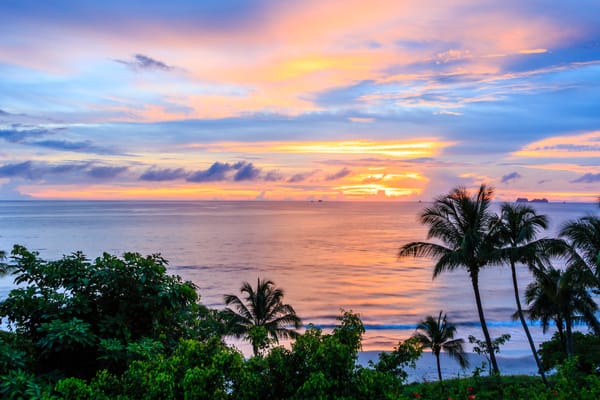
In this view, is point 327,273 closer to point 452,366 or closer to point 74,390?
point 452,366

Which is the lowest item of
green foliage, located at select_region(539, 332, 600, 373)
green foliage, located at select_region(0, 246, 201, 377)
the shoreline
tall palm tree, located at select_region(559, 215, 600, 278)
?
the shoreline

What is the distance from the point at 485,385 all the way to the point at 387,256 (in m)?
62.9

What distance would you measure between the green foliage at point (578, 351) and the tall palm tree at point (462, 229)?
24.0 ft

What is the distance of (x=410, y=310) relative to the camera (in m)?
46.9

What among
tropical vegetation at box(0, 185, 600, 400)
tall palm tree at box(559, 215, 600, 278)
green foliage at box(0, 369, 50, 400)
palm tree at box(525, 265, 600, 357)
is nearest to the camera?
tropical vegetation at box(0, 185, 600, 400)

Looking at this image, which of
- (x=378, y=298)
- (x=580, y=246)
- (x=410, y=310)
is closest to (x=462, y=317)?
(x=410, y=310)

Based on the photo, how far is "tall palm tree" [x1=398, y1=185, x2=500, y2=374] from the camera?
67.1 feet

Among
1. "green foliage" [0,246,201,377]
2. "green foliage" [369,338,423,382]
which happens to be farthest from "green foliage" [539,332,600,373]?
"green foliage" [0,246,201,377]

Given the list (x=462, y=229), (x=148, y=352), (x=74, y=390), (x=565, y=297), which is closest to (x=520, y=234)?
(x=462, y=229)

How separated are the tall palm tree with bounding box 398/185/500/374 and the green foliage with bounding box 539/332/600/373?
7310mm

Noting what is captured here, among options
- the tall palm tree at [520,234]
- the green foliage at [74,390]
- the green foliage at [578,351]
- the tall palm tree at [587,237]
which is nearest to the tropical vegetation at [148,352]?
the green foliage at [74,390]

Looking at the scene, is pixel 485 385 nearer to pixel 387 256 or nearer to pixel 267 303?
pixel 267 303

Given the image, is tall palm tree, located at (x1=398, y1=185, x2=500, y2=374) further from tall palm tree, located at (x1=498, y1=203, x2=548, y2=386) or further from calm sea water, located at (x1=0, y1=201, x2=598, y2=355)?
calm sea water, located at (x1=0, y1=201, x2=598, y2=355)

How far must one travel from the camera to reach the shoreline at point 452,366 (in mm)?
28422
